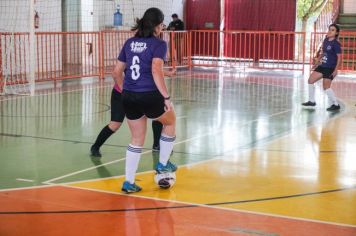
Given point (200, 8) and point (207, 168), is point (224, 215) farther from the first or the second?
point (200, 8)

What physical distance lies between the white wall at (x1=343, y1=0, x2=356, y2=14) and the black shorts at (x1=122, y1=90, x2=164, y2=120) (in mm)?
21517

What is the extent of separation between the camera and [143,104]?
22.0ft

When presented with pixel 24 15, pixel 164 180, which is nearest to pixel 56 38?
pixel 24 15

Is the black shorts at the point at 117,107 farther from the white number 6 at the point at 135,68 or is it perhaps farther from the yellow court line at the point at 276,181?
the white number 6 at the point at 135,68

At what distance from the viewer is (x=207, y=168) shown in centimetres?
828

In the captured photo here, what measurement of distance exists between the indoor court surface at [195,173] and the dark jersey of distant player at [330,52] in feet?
3.38

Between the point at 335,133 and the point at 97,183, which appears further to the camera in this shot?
the point at 335,133

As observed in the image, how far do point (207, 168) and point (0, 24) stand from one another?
1376 centimetres

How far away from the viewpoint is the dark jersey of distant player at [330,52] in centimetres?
1349

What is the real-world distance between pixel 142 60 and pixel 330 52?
7.90 m

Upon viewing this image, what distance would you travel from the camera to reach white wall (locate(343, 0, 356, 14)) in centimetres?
2645

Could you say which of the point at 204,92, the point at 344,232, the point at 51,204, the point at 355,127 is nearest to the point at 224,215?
the point at 344,232

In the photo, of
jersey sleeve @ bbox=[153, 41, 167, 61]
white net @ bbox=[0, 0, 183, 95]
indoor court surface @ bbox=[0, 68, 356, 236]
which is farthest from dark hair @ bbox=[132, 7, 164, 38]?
white net @ bbox=[0, 0, 183, 95]

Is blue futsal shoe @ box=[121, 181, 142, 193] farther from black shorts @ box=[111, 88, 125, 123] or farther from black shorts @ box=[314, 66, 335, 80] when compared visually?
black shorts @ box=[314, 66, 335, 80]
